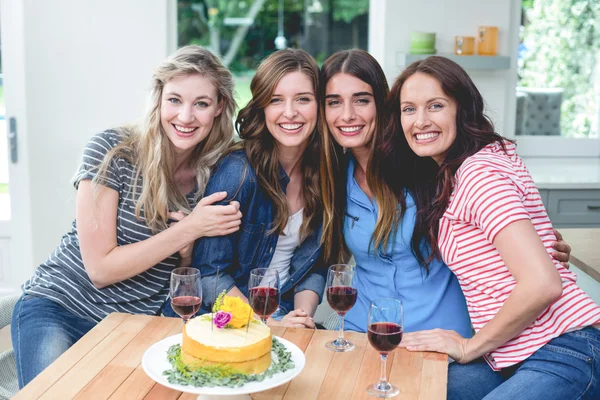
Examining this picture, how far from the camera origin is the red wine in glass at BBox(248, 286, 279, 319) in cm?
161

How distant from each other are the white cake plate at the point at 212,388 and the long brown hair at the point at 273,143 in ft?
2.59

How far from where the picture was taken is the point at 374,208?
6.99ft

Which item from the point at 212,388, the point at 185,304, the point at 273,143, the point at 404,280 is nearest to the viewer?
the point at 212,388

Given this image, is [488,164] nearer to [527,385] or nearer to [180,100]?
[527,385]

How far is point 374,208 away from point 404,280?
0.79 feet

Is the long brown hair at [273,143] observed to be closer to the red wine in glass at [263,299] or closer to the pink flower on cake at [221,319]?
the red wine in glass at [263,299]

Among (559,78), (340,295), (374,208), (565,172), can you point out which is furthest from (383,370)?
(559,78)

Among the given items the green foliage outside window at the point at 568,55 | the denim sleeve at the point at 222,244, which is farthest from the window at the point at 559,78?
the denim sleeve at the point at 222,244

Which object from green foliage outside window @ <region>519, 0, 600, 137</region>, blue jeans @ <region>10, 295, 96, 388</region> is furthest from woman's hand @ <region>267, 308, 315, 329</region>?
green foliage outside window @ <region>519, 0, 600, 137</region>

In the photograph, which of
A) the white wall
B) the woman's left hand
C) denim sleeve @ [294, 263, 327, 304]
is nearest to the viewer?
the woman's left hand

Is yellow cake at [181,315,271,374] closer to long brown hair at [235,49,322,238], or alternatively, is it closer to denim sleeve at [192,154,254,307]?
denim sleeve at [192,154,254,307]

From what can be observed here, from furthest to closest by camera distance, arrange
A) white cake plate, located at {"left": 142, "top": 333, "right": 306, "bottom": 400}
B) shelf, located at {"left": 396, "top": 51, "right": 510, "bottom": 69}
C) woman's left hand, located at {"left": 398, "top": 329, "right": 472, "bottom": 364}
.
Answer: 1. shelf, located at {"left": 396, "top": 51, "right": 510, "bottom": 69}
2. woman's left hand, located at {"left": 398, "top": 329, "right": 472, "bottom": 364}
3. white cake plate, located at {"left": 142, "top": 333, "right": 306, "bottom": 400}

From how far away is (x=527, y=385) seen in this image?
1.65m

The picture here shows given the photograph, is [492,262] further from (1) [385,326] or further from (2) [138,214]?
(2) [138,214]
